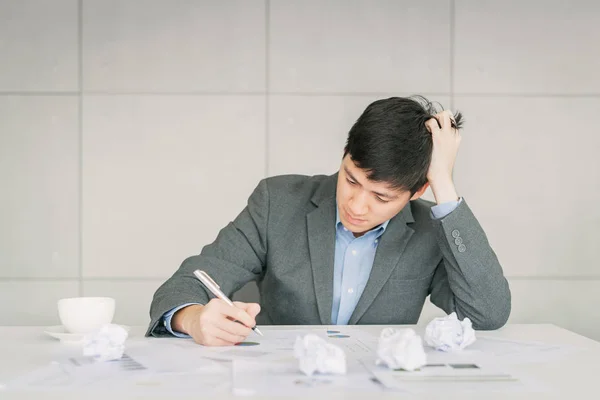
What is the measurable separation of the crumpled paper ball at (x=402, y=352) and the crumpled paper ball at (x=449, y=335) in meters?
0.22

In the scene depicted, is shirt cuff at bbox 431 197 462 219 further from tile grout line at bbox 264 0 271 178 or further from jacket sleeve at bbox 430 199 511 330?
tile grout line at bbox 264 0 271 178

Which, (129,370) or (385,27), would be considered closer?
(129,370)

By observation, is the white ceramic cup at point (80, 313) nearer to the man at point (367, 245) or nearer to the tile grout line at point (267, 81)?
the man at point (367, 245)

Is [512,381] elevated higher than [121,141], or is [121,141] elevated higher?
[121,141]

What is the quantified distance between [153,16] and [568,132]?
2.03 meters

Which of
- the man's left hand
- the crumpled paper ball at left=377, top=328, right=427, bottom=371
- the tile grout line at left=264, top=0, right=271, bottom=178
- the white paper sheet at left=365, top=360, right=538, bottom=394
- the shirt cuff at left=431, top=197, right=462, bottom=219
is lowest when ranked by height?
the white paper sheet at left=365, top=360, right=538, bottom=394

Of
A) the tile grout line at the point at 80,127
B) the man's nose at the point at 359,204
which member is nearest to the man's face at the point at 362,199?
the man's nose at the point at 359,204

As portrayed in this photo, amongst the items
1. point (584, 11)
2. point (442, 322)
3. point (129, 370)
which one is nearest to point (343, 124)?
point (584, 11)

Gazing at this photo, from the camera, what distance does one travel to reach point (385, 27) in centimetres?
348

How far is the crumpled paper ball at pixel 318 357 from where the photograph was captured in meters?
1.26

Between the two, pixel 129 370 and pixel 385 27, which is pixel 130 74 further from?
pixel 129 370

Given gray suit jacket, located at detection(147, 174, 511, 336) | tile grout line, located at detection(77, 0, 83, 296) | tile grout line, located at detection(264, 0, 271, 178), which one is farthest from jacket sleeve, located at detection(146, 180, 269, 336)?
tile grout line, located at detection(77, 0, 83, 296)

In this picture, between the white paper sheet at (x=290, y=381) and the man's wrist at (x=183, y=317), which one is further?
the man's wrist at (x=183, y=317)

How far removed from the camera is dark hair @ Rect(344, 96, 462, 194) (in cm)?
196
